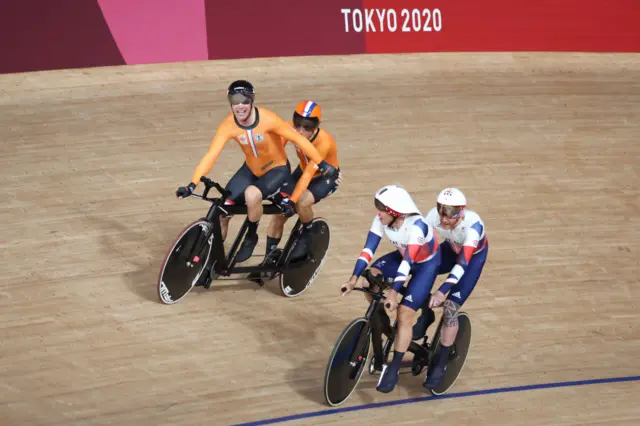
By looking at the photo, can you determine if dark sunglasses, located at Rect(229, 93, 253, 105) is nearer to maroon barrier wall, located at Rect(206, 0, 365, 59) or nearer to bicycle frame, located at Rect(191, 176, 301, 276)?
bicycle frame, located at Rect(191, 176, 301, 276)

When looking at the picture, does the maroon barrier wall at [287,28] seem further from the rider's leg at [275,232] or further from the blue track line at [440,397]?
the blue track line at [440,397]

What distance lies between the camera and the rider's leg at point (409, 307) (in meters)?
4.76

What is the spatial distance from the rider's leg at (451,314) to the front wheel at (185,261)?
152 cm

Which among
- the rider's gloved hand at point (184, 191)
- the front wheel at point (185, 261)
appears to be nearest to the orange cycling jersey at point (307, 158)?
the front wheel at point (185, 261)

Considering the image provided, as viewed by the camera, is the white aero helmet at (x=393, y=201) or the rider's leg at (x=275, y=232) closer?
the white aero helmet at (x=393, y=201)

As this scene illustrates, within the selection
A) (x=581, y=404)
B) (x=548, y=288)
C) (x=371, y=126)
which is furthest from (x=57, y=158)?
(x=581, y=404)

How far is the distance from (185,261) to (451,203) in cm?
175

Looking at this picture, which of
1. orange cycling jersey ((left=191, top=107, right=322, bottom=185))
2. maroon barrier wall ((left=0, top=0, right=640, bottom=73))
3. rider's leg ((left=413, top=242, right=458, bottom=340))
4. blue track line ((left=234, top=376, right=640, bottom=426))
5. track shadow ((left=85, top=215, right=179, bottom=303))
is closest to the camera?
blue track line ((left=234, top=376, right=640, bottom=426))

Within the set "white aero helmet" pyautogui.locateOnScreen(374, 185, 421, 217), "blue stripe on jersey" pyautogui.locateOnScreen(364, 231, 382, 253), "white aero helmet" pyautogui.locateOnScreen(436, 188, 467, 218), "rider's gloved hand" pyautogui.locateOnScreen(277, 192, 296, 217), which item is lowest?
"rider's gloved hand" pyautogui.locateOnScreen(277, 192, 296, 217)

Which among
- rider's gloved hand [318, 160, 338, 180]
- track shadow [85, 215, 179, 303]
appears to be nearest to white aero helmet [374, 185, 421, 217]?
rider's gloved hand [318, 160, 338, 180]

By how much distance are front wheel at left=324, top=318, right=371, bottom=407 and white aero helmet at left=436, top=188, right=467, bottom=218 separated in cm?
66

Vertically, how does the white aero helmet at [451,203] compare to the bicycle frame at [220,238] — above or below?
above

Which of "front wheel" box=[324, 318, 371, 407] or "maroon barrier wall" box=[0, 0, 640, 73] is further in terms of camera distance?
"maroon barrier wall" box=[0, 0, 640, 73]

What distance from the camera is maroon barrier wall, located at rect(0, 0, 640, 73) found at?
8.70 metres
